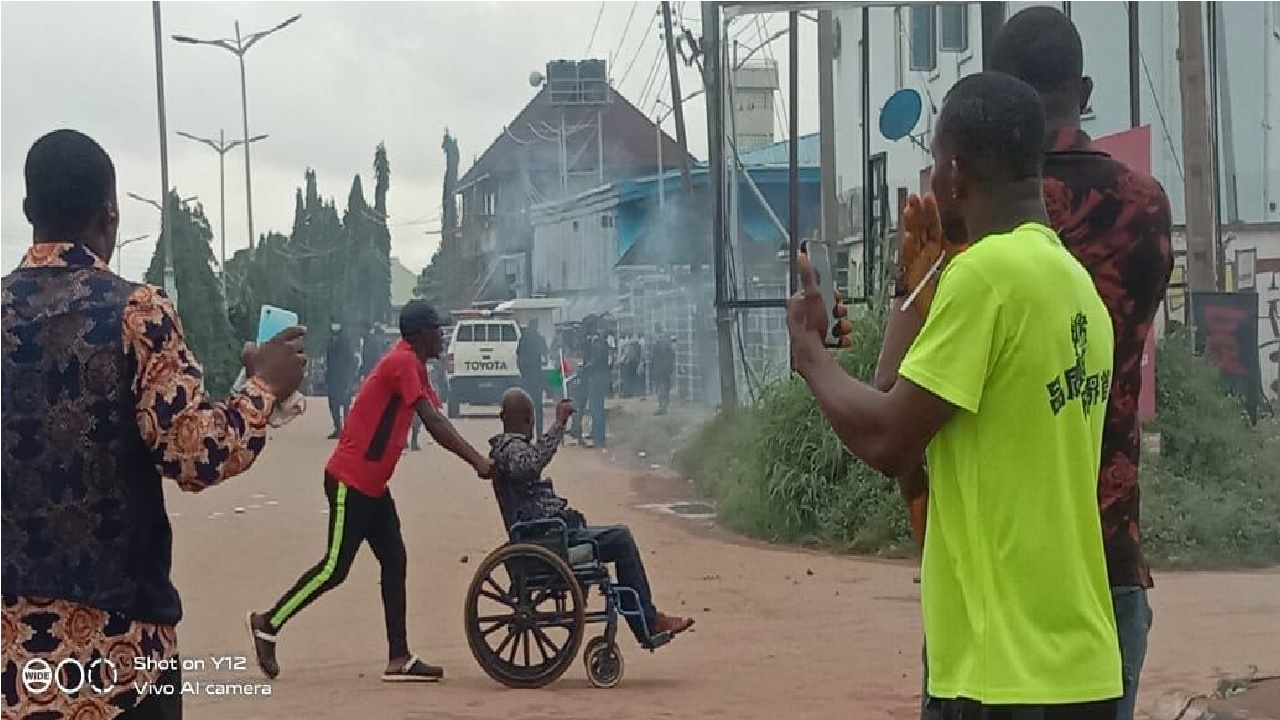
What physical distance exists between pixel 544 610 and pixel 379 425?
1.09 meters

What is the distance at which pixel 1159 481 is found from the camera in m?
12.0

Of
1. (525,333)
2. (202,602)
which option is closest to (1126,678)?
(202,602)

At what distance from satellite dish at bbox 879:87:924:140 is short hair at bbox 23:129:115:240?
454 inches

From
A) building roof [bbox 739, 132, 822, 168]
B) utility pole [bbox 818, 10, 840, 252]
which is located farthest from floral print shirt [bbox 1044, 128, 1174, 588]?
building roof [bbox 739, 132, 822, 168]

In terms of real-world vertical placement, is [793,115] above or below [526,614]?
above

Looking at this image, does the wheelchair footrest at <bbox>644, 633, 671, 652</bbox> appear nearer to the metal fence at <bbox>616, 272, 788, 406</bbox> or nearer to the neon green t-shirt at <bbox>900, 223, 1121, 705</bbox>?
the neon green t-shirt at <bbox>900, 223, 1121, 705</bbox>

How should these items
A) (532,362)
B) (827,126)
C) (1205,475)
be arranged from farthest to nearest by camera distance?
1. (532,362)
2. (827,126)
3. (1205,475)

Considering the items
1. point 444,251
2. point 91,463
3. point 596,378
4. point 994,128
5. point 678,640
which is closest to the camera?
point 994,128

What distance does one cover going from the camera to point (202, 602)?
33.4ft

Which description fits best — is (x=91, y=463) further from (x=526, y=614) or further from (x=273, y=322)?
(x=526, y=614)

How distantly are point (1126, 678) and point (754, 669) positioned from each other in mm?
4741

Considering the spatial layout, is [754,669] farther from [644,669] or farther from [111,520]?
[111,520]

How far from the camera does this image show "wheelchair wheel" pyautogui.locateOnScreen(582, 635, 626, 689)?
748cm

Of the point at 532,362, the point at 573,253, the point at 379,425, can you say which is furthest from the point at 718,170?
the point at 573,253
